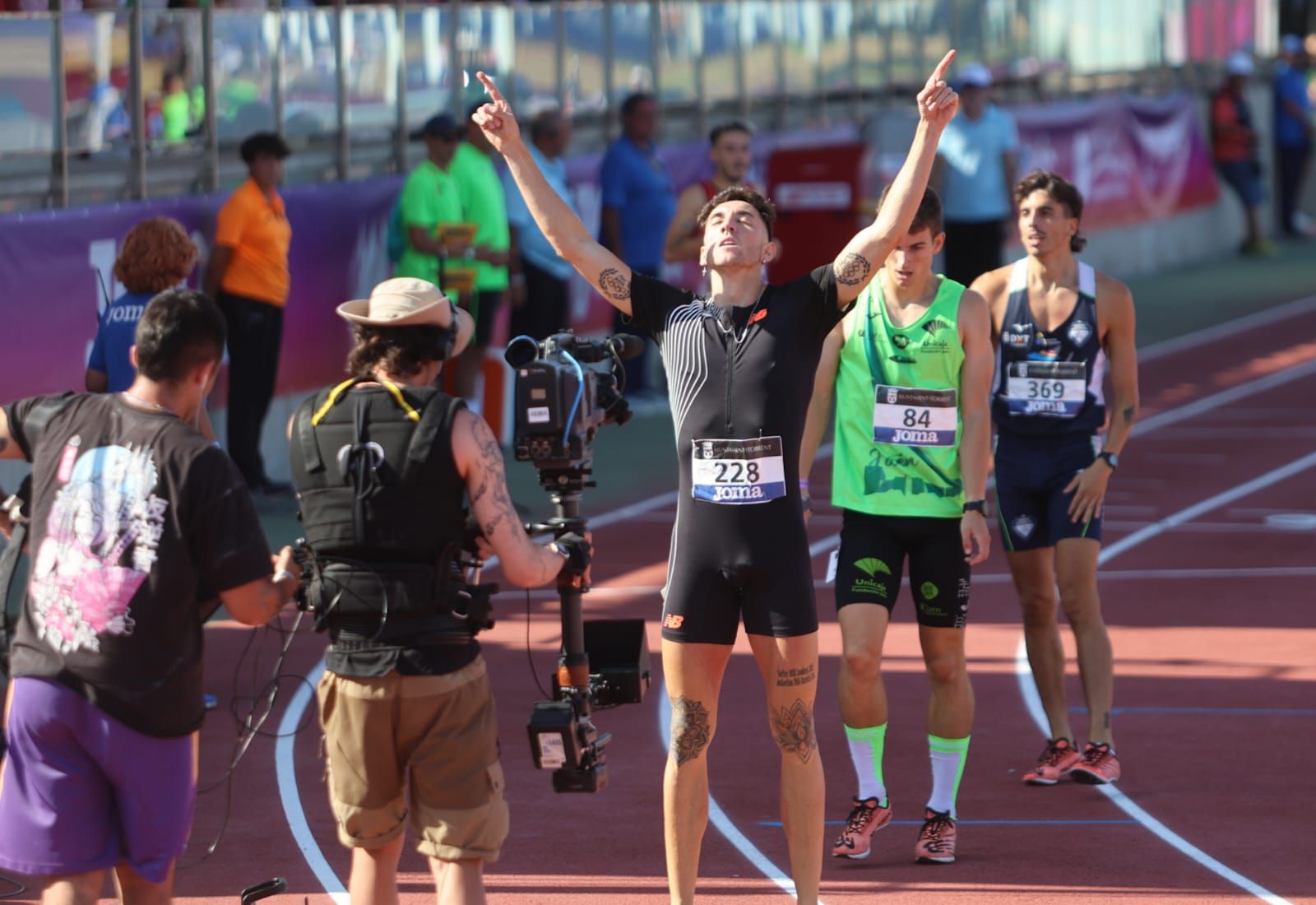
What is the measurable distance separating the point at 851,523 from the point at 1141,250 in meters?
23.3

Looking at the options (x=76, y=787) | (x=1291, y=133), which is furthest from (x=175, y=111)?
(x=1291, y=133)

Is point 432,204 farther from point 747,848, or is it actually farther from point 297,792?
point 747,848

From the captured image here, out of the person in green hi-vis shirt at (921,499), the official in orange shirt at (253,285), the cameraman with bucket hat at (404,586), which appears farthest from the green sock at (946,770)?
the official in orange shirt at (253,285)

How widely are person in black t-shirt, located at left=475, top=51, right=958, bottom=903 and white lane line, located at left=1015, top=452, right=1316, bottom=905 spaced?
165 centimetres

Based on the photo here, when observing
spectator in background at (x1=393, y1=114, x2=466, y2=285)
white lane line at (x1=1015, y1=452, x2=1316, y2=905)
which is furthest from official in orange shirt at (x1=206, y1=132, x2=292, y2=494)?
white lane line at (x1=1015, y1=452, x2=1316, y2=905)

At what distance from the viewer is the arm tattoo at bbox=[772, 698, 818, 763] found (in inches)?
249

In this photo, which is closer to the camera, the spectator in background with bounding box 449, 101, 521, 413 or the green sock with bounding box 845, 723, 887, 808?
the green sock with bounding box 845, 723, 887, 808

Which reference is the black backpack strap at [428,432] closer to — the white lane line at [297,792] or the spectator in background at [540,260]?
the white lane line at [297,792]

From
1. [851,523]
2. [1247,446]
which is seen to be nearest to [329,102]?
[1247,446]

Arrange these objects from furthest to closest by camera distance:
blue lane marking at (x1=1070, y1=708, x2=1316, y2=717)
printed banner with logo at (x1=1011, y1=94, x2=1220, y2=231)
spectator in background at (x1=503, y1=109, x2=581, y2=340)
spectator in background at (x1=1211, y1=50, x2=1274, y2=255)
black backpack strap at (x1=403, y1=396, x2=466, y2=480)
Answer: spectator in background at (x1=1211, y1=50, x2=1274, y2=255) → printed banner with logo at (x1=1011, y1=94, x2=1220, y2=231) → spectator in background at (x1=503, y1=109, x2=581, y2=340) → blue lane marking at (x1=1070, y1=708, x2=1316, y2=717) → black backpack strap at (x1=403, y1=396, x2=466, y2=480)

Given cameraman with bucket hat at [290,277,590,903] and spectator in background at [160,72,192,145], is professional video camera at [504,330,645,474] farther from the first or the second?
spectator in background at [160,72,192,145]

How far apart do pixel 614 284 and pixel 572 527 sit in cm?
89

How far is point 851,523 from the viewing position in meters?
7.50

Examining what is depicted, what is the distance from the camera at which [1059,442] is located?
27.3ft
